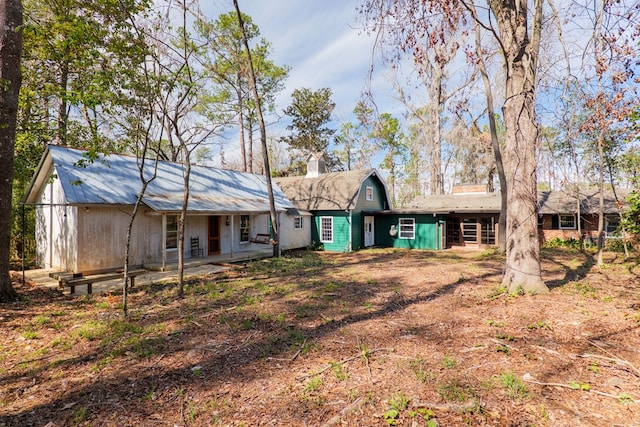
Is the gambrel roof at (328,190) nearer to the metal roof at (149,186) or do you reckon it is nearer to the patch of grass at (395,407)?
the metal roof at (149,186)

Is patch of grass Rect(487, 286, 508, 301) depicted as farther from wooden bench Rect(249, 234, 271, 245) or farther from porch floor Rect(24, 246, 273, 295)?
wooden bench Rect(249, 234, 271, 245)

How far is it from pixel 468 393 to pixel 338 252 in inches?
588

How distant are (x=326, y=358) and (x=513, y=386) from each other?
7.66ft

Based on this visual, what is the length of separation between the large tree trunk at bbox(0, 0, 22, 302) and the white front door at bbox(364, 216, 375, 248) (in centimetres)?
1643

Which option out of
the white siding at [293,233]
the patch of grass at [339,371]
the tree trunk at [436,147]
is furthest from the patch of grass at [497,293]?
the tree trunk at [436,147]

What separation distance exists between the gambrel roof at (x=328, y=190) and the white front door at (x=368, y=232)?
2280mm

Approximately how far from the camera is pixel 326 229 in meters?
19.6

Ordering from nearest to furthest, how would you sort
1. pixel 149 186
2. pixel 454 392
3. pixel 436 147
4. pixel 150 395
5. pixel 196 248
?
pixel 454 392 → pixel 150 395 → pixel 149 186 → pixel 196 248 → pixel 436 147

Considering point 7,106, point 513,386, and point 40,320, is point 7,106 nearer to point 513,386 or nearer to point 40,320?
point 40,320

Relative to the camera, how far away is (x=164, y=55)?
29.6ft

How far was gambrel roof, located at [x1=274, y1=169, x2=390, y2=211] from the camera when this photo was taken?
744 inches

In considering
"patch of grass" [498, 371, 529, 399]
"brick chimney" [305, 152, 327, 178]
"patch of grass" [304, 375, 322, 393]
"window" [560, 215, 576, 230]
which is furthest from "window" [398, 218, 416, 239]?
"patch of grass" [304, 375, 322, 393]

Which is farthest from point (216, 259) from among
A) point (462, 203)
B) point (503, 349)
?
point (462, 203)

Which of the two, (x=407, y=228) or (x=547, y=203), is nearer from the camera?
(x=547, y=203)
